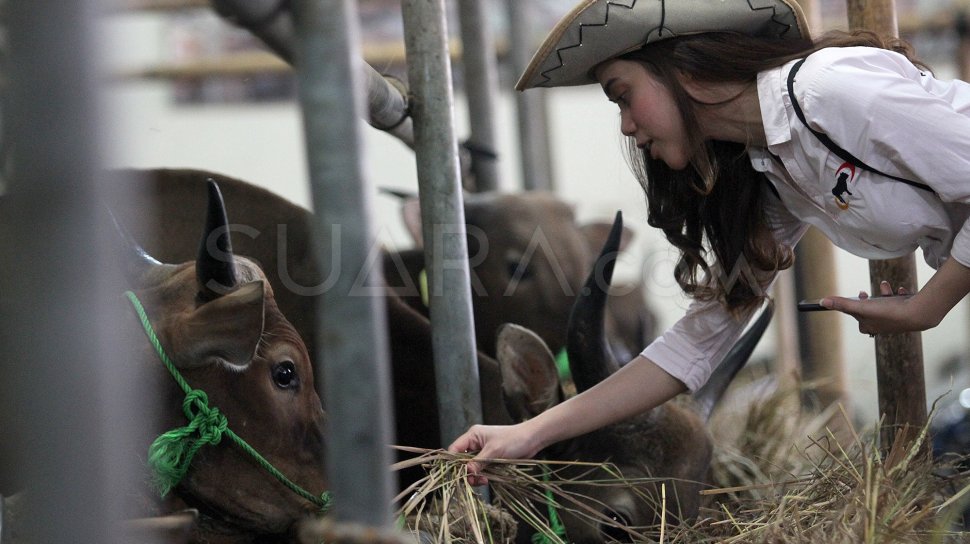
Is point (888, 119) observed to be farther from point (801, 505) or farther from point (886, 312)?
point (801, 505)

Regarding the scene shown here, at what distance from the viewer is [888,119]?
6.03 ft

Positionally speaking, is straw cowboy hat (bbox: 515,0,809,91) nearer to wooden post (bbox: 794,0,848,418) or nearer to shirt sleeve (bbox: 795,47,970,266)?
shirt sleeve (bbox: 795,47,970,266)

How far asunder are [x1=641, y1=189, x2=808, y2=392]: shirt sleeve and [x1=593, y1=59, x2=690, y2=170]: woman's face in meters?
0.32

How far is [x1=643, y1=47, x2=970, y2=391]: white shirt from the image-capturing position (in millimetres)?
1835

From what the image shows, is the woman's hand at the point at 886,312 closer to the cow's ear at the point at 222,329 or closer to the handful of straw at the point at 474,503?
the handful of straw at the point at 474,503

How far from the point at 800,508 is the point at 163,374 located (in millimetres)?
1255

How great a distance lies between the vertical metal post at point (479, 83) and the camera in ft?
14.1

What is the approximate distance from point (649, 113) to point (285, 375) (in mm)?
903

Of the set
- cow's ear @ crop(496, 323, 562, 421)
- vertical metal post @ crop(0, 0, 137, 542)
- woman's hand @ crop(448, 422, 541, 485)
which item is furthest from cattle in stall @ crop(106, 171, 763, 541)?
vertical metal post @ crop(0, 0, 137, 542)

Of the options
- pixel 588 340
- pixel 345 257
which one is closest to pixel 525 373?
pixel 588 340

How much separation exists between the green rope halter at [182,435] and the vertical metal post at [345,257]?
36.8 inches

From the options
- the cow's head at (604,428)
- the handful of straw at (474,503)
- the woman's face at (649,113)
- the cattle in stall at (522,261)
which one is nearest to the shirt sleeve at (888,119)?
the woman's face at (649,113)

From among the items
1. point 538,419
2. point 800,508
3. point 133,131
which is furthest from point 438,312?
point 133,131

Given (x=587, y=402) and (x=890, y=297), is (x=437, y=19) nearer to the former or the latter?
(x=587, y=402)
